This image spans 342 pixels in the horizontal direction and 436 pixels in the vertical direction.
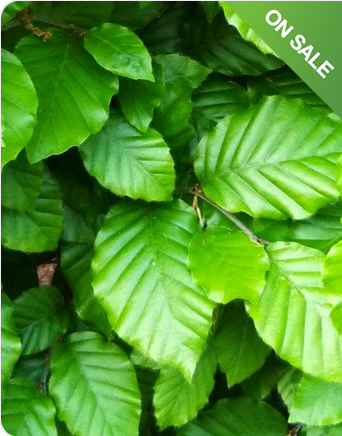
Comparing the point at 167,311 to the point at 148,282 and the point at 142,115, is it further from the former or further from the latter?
the point at 142,115

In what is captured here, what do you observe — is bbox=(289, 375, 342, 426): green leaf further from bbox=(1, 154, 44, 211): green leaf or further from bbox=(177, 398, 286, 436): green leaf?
bbox=(1, 154, 44, 211): green leaf

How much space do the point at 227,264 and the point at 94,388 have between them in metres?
0.25

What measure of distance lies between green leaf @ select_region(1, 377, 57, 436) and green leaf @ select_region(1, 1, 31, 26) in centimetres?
41

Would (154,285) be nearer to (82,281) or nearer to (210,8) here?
(82,281)

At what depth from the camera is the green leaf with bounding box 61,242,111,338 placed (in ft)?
2.61

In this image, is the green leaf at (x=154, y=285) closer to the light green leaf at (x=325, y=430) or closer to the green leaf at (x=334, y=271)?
the green leaf at (x=334, y=271)

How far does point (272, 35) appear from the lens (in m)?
0.62

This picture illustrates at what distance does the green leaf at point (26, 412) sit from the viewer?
77 centimetres

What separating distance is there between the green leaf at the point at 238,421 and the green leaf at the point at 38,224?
343 millimetres

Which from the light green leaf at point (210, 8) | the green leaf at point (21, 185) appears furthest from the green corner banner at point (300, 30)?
the green leaf at point (21, 185)

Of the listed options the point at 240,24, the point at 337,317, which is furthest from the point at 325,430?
the point at 240,24

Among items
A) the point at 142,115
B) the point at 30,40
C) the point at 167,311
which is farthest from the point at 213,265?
the point at 30,40

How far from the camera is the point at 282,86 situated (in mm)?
817

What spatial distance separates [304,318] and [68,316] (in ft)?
1.05
